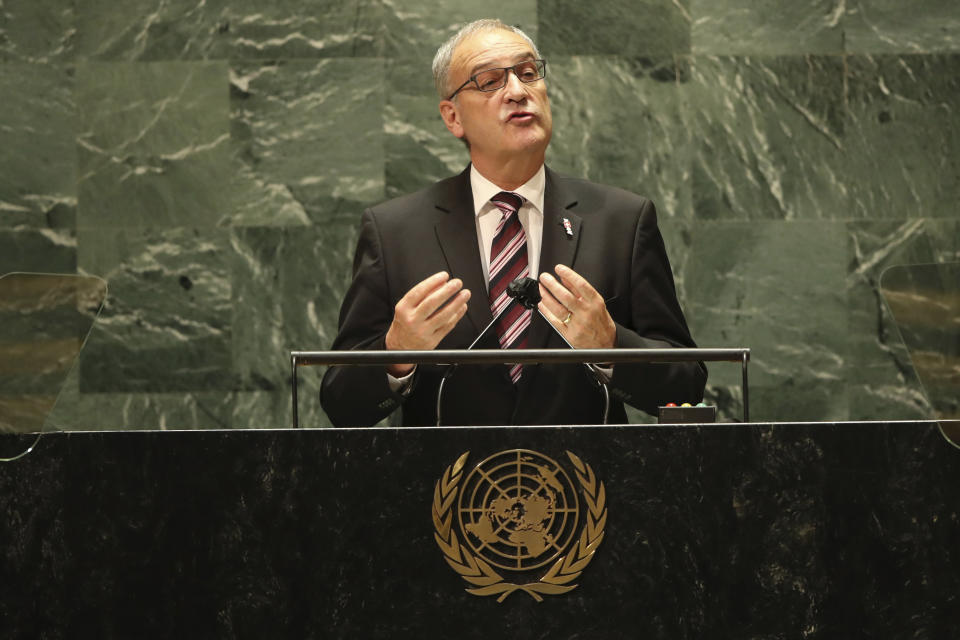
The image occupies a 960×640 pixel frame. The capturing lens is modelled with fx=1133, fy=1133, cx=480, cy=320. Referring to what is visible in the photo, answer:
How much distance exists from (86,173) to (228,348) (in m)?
0.89

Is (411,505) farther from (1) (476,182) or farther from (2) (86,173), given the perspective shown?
(2) (86,173)

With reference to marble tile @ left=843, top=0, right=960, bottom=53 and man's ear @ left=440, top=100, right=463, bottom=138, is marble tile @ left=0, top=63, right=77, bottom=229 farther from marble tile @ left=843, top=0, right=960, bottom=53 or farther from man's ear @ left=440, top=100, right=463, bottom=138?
marble tile @ left=843, top=0, right=960, bottom=53

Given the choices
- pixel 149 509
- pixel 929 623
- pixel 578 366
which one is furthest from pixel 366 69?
pixel 929 623

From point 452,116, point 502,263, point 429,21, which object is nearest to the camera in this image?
point 502,263

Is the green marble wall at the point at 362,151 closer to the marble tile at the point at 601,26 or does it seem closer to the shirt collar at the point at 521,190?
the marble tile at the point at 601,26

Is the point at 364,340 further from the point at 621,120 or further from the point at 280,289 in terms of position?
the point at 621,120

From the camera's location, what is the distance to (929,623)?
6.18 feet

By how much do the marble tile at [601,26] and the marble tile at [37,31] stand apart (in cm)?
187

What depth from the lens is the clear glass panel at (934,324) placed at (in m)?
1.98

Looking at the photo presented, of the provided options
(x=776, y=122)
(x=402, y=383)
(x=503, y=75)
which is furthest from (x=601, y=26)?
(x=402, y=383)

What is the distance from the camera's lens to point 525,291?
2203 millimetres

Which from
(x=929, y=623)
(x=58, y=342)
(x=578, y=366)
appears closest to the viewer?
(x=929, y=623)

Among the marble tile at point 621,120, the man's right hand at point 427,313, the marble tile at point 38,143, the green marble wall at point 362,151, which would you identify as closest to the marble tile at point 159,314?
the green marble wall at point 362,151

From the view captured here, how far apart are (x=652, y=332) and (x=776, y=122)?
78.6 inches
